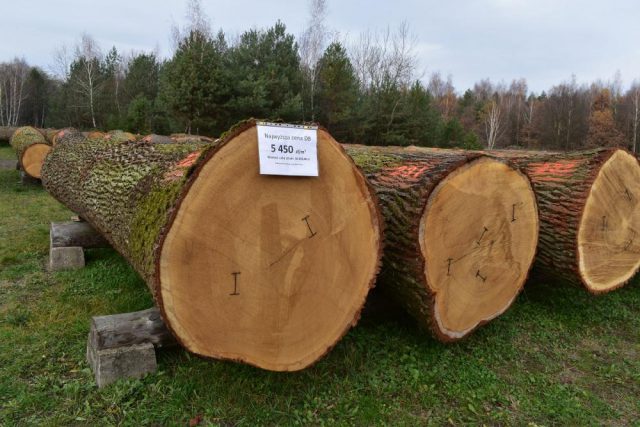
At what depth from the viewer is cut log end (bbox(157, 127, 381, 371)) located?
205 centimetres

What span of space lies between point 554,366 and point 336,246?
1.81 metres

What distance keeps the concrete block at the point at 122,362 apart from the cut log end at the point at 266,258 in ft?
2.08

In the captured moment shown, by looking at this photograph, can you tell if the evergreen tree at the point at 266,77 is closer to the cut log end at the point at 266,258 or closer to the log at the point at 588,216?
the log at the point at 588,216

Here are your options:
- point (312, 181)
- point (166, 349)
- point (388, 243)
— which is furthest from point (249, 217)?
point (166, 349)

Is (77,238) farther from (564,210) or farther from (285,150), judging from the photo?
(564,210)

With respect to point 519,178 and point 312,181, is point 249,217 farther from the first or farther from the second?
point 519,178

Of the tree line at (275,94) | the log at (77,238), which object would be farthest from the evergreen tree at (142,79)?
the log at (77,238)

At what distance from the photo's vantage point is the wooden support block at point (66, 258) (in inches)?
178

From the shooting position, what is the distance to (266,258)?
7.25ft

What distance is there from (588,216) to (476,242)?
131cm

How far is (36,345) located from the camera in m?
2.96

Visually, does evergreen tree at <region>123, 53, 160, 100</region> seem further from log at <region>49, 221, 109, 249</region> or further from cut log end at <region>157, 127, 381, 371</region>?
cut log end at <region>157, 127, 381, 371</region>

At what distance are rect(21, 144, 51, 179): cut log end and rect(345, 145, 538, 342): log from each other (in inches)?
399

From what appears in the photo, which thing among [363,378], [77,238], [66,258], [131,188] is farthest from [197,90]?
[363,378]
